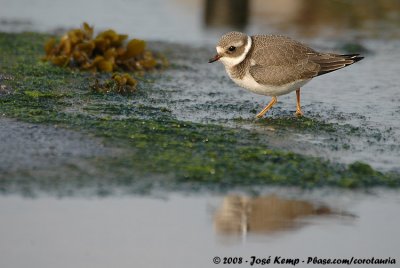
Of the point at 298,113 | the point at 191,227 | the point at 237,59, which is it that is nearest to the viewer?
the point at 191,227

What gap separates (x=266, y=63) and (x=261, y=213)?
3.14 m

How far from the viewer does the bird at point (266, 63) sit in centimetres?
861

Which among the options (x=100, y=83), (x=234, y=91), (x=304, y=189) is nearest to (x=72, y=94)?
(x=100, y=83)

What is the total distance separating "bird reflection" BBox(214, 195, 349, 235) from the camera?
18.4 feet

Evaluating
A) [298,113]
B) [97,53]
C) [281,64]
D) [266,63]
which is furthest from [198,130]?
[97,53]

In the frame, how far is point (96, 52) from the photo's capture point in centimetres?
1095

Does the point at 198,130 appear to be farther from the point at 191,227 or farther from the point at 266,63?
the point at 191,227

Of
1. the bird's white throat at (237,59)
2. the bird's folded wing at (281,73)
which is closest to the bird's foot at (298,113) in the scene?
the bird's folded wing at (281,73)

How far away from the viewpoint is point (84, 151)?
22.9 ft

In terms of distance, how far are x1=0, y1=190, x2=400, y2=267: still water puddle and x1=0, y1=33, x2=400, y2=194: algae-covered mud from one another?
345 mm

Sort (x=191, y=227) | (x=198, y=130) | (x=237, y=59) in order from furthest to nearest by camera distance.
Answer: (x=237, y=59), (x=198, y=130), (x=191, y=227)

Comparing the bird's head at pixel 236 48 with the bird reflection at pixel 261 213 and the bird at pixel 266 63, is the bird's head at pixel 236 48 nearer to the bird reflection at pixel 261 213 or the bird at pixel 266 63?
the bird at pixel 266 63

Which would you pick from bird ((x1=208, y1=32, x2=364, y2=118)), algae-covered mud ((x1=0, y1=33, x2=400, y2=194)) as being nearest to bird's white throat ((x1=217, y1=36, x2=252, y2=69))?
bird ((x1=208, y1=32, x2=364, y2=118))

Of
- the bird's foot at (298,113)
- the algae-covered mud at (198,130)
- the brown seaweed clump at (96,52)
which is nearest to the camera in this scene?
the algae-covered mud at (198,130)
